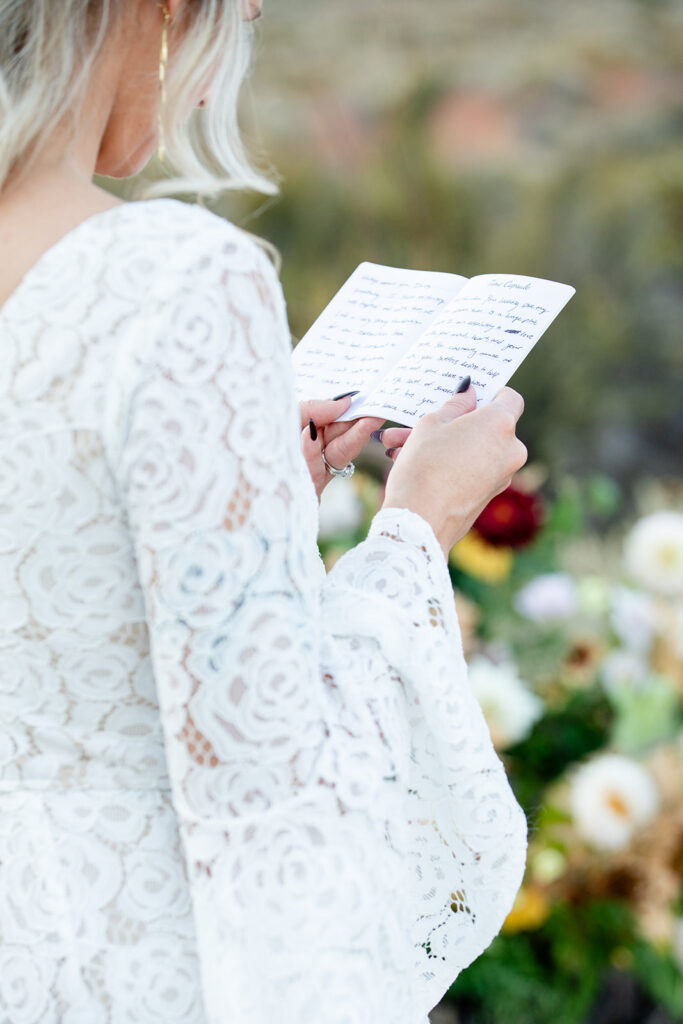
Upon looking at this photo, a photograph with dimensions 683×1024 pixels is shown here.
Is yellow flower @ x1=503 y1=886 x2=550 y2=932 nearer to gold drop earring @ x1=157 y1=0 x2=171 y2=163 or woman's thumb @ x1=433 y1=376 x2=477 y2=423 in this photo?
woman's thumb @ x1=433 y1=376 x2=477 y2=423

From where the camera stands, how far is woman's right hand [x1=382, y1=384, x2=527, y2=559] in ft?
2.88

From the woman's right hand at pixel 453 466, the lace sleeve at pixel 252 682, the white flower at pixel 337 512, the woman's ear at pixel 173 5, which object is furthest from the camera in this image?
the white flower at pixel 337 512

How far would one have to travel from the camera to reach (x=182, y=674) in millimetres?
648

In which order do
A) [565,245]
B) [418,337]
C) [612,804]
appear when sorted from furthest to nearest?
[565,245] → [612,804] → [418,337]

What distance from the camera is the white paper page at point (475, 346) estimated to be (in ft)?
3.32

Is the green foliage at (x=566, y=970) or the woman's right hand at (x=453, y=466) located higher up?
the woman's right hand at (x=453, y=466)

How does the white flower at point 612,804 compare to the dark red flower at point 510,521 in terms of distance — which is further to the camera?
the dark red flower at point 510,521

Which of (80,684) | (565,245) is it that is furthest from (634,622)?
(565,245)

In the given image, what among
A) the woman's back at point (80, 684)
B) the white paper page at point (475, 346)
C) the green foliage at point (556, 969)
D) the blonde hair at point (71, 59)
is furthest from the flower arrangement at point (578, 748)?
the blonde hair at point (71, 59)

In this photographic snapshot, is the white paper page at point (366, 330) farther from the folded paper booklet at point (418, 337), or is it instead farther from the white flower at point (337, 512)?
the white flower at point (337, 512)

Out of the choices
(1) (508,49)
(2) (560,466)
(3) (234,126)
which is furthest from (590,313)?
(3) (234,126)

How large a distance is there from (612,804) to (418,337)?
1087mm

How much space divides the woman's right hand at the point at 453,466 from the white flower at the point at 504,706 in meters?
1.08

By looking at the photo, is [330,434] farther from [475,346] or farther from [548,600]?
[548,600]
